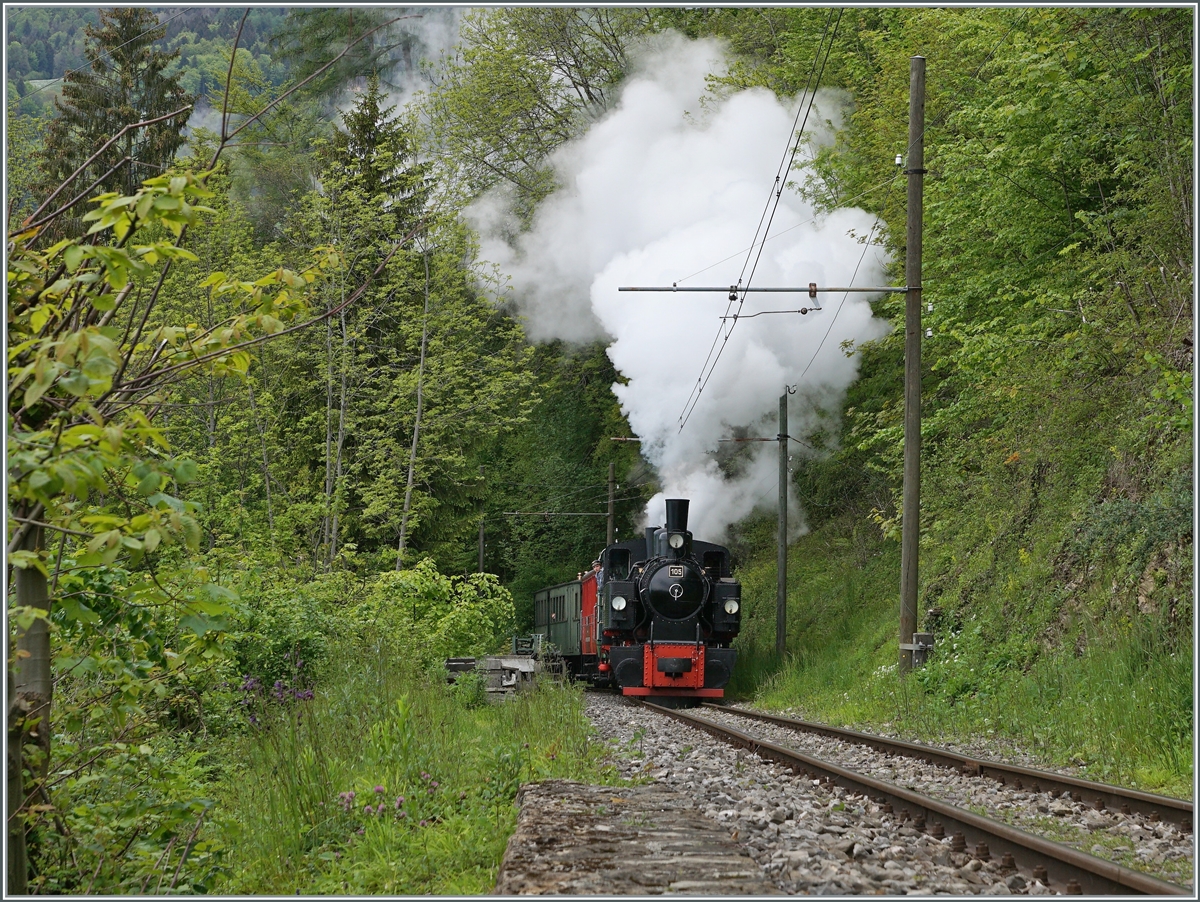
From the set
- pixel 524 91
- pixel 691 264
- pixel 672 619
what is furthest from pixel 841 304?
pixel 524 91

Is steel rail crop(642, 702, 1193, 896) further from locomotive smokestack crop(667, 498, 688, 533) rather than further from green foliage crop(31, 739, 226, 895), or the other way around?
locomotive smokestack crop(667, 498, 688, 533)

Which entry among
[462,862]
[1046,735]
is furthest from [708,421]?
[462,862]

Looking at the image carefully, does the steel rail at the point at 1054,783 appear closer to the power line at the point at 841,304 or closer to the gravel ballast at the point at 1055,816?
the gravel ballast at the point at 1055,816

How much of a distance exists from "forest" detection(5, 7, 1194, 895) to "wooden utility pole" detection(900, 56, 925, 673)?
0.84 metres

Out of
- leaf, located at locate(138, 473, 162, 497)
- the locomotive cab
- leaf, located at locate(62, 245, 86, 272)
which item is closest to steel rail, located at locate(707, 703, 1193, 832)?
leaf, located at locate(138, 473, 162, 497)

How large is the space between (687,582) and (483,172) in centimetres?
2086

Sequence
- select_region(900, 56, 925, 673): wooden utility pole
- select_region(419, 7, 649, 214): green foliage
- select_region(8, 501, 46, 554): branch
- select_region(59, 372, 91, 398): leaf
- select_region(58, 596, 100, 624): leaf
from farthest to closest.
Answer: select_region(419, 7, 649, 214): green foliage < select_region(900, 56, 925, 673): wooden utility pole < select_region(58, 596, 100, 624): leaf < select_region(8, 501, 46, 554): branch < select_region(59, 372, 91, 398): leaf

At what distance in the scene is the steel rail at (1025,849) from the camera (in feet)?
14.8

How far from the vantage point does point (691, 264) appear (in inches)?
1032

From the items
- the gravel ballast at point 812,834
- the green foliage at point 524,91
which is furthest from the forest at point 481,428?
the gravel ballast at point 812,834

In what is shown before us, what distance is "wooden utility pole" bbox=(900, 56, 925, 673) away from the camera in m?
14.5

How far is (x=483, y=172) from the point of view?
118ft

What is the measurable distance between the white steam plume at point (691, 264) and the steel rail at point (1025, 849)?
14834mm

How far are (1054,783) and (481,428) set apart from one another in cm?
1918
